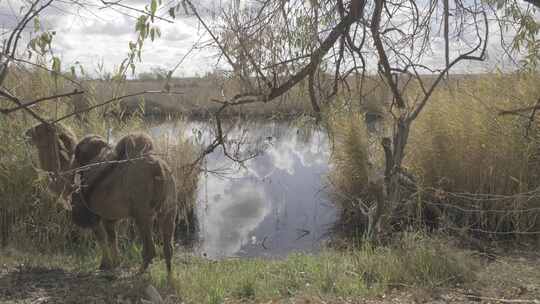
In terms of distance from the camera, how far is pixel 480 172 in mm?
9086

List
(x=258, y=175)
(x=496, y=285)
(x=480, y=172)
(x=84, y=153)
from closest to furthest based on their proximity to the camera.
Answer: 1. (x=496, y=285)
2. (x=84, y=153)
3. (x=480, y=172)
4. (x=258, y=175)

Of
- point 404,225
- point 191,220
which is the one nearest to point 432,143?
point 404,225

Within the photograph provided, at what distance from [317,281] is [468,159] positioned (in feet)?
15.6

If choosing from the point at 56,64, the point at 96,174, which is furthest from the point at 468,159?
the point at 56,64

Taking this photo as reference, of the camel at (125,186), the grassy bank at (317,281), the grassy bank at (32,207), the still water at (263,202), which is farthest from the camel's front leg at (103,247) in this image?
the still water at (263,202)

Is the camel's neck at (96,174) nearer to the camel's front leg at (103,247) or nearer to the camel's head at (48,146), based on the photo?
the camel's head at (48,146)

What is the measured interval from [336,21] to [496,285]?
287 cm

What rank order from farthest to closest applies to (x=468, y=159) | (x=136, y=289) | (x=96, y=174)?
(x=468, y=159) < (x=96, y=174) < (x=136, y=289)

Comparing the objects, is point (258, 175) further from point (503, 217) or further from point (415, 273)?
point (415, 273)

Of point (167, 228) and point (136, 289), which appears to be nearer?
point (136, 289)

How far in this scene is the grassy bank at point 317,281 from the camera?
5039 mm

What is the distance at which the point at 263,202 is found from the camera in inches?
507

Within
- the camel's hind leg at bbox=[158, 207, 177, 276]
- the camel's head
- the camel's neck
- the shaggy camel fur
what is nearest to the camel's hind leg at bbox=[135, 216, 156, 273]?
the camel's hind leg at bbox=[158, 207, 177, 276]

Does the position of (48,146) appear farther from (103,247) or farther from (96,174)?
(103,247)
